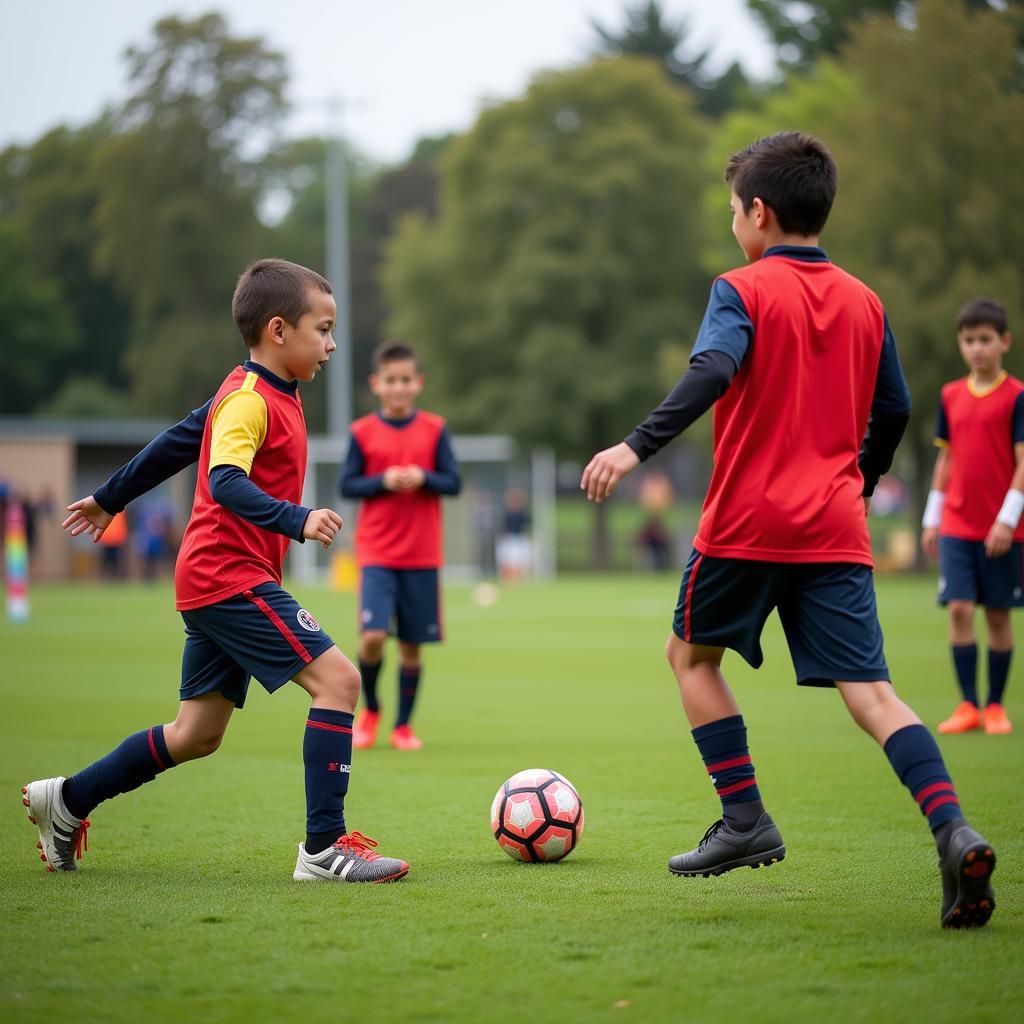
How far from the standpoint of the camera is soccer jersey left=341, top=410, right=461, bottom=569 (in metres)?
9.04

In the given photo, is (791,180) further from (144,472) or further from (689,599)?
(144,472)

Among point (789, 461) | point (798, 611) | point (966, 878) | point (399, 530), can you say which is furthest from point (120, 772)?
point (399, 530)

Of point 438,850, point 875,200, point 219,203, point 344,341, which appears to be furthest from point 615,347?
point 438,850

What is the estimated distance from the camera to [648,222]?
45000mm

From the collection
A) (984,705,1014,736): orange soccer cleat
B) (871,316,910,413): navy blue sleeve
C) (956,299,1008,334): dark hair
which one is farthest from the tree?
(871,316,910,413): navy blue sleeve

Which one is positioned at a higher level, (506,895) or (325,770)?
(325,770)

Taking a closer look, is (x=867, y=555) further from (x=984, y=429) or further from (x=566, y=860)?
(x=984, y=429)

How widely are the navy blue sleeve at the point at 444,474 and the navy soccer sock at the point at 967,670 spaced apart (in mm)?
3236

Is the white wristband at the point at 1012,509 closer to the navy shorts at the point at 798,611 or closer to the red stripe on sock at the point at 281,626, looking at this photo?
the navy shorts at the point at 798,611

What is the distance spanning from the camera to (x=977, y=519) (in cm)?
895

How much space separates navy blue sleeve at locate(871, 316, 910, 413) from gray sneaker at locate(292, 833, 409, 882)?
7.15ft

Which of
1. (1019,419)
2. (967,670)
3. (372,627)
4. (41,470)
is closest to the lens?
(1019,419)

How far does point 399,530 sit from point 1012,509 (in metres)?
3.56

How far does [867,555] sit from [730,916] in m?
1.15
